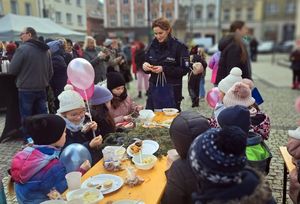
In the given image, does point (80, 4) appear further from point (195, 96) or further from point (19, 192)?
point (19, 192)

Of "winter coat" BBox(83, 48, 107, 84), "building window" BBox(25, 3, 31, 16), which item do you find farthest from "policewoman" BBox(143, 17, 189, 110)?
"building window" BBox(25, 3, 31, 16)

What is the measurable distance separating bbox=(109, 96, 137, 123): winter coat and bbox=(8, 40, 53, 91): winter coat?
1.87 meters

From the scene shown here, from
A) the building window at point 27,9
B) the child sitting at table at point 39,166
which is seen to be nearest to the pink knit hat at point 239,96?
the child sitting at table at point 39,166

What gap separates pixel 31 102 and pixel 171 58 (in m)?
2.67

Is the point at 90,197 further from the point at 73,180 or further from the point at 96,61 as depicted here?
the point at 96,61

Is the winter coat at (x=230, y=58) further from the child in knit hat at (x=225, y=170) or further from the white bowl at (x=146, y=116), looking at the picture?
the child in knit hat at (x=225, y=170)

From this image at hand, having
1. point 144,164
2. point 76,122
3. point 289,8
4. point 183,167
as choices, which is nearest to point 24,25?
point 76,122

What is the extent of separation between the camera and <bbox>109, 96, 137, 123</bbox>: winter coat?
396cm

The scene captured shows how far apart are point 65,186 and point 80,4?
19.7 ft

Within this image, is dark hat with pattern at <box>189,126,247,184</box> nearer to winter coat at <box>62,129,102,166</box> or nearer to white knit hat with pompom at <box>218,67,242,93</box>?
winter coat at <box>62,129,102,166</box>

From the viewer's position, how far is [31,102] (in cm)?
523

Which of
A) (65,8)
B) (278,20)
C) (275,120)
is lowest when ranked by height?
(275,120)

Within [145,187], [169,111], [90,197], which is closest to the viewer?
[90,197]

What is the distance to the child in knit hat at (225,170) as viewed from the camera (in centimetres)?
141
